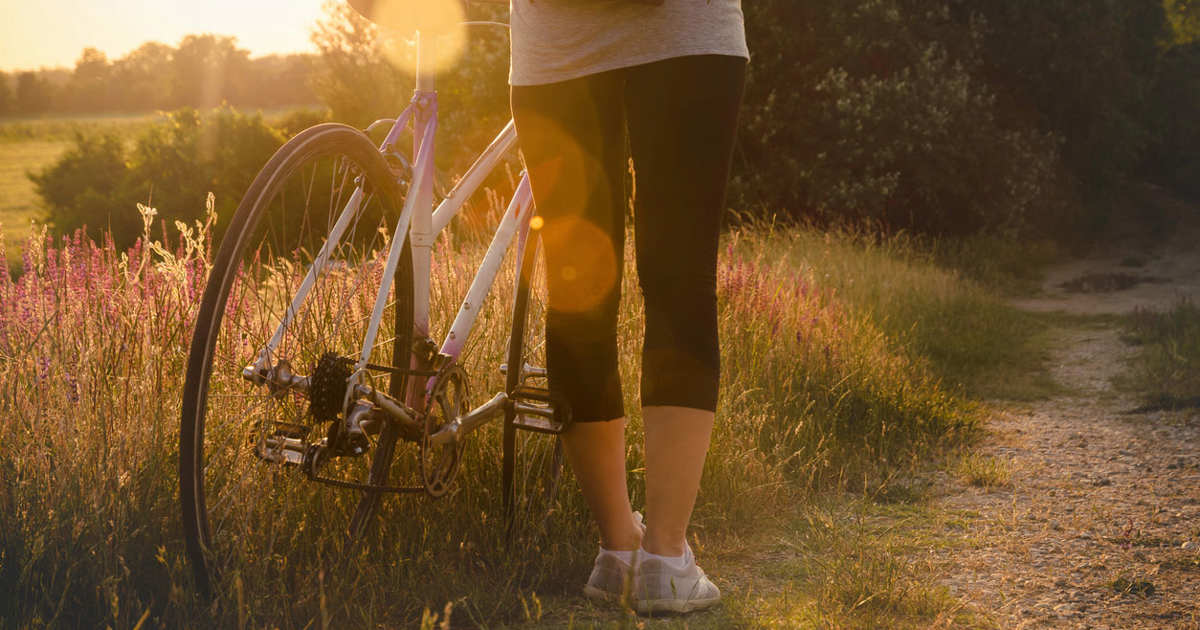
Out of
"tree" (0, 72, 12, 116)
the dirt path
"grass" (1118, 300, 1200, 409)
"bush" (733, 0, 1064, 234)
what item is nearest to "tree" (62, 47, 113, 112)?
"tree" (0, 72, 12, 116)

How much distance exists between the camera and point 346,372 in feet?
7.16

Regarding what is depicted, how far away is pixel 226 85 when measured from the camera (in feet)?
99.6

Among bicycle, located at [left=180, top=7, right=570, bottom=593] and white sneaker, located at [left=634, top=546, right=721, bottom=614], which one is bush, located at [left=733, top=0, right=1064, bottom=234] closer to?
bicycle, located at [left=180, top=7, right=570, bottom=593]

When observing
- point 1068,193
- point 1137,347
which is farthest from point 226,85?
point 1137,347

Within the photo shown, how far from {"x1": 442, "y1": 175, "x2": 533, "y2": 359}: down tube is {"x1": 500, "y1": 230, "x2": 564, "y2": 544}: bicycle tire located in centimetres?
7

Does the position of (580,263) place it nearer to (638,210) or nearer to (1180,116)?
(638,210)

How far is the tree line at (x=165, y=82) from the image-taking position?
25609 millimetres

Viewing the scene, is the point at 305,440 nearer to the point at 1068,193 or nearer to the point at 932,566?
the point at 932,566

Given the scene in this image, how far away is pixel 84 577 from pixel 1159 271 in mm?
13852

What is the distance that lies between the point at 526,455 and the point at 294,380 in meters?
0.96

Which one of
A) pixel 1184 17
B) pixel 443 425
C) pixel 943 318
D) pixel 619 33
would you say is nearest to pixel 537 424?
pixel 443 425

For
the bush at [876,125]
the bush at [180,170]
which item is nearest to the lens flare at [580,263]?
Answer: the bush at [876,125]

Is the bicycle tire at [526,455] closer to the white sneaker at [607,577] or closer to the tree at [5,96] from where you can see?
the white sneaker at [607,577]

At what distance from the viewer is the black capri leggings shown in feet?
7.22
